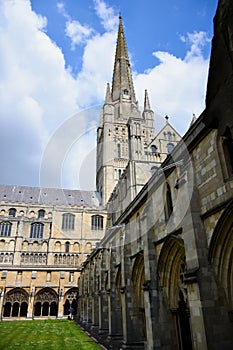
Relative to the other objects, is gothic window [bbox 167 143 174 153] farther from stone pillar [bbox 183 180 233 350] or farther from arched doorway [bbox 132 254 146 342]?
stone pillar [bbox 183 180 233 350]

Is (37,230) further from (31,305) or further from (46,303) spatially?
(31,305)

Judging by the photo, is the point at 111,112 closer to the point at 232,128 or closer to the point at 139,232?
the point at 139,232

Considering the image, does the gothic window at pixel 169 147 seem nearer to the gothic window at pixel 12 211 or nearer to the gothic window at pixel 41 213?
the gothic window at pixel 41 213

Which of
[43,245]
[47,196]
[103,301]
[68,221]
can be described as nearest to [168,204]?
[103,301]

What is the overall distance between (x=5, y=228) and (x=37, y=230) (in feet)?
16.3

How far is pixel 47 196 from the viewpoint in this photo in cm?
5138

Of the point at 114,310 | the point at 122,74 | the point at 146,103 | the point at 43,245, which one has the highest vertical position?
the point at 122,74

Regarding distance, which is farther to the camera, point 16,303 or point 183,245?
point 16,303

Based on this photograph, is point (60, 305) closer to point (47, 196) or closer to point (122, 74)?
point (47, 196)

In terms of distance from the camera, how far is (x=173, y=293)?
9.69 metres

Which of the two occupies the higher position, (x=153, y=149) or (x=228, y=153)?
(x=153, y=149)

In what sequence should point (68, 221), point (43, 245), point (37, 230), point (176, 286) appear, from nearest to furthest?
point (176, 286) < point (43, 245) < point (37, 230) < point (68, 221)

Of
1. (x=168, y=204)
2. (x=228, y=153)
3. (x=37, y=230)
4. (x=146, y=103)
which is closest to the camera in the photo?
(x=228, y=153)

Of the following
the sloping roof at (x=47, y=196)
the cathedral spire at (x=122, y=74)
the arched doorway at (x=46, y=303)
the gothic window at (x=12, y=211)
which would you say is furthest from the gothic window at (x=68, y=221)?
the cathedral spire at (x=122, y=74)
